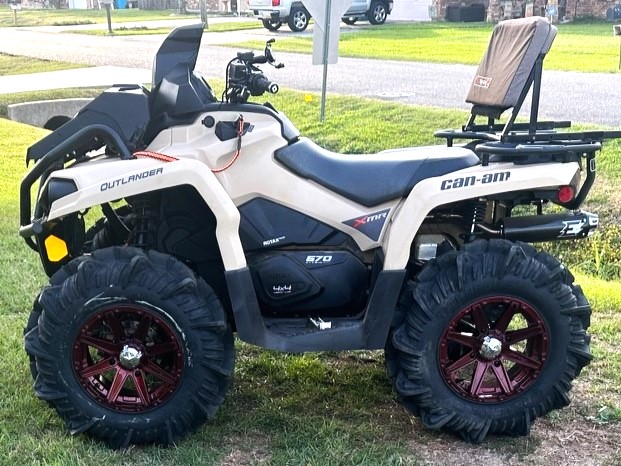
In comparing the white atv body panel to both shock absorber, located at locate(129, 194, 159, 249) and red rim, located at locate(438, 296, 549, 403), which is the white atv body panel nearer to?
shock absorber, located at locate(129, 194, 159, 249)

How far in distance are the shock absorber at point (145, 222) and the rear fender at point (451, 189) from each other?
1087mm

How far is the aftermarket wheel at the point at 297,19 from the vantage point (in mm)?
26312

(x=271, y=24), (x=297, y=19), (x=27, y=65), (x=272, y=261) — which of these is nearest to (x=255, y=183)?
(x=272, y=261)

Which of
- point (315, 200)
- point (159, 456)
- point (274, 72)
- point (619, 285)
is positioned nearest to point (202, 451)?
point (159, 456)

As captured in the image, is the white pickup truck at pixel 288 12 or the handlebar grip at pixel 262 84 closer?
the handlebar grip at pixel 262 84

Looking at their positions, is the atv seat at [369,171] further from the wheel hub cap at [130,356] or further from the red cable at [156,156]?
the wheel hub cap at [130,356]

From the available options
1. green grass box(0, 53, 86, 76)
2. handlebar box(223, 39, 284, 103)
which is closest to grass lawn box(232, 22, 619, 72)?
green grass box(0, 53, 86, 76)

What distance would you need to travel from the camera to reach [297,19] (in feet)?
86.9

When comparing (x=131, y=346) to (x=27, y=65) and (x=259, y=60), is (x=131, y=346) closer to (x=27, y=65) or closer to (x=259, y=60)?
(x=259, y=60)

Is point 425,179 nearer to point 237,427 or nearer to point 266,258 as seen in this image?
point 266,258

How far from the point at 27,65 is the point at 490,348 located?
16863mm

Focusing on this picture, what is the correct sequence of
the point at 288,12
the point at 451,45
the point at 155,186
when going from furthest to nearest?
the point at 288,12 < the point at 451,45 < the point at 155,186

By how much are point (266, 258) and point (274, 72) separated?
12.8m

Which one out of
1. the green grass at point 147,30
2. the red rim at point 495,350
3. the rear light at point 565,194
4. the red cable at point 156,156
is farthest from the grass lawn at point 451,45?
the red cable at point 156,156
